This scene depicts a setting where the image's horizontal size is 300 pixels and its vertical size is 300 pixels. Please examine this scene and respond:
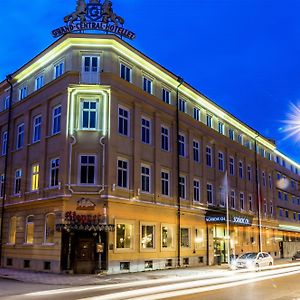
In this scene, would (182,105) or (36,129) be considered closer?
(36,129)

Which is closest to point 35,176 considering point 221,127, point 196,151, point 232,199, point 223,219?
point 196,151

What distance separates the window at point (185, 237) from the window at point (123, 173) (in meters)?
7.84

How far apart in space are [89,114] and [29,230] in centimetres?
961

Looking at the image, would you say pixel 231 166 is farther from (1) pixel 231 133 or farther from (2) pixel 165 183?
(2) pixel 165 183

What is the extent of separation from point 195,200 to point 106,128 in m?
12.8

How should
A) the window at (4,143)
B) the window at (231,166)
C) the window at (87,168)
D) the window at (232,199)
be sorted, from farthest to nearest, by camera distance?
the window at (231,166)
the window at (232,199)
the window at (4,143)
the window at (87,168)

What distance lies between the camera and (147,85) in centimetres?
3384

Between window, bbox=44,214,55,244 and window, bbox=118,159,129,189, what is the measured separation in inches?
198

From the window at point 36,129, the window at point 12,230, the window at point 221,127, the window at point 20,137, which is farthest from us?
the window at point 221,127

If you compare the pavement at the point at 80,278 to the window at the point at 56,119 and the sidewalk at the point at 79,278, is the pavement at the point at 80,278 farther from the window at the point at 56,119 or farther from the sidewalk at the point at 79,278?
the window at the point at 56,119

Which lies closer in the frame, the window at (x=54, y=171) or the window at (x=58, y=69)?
the window at (x=54, y=171)

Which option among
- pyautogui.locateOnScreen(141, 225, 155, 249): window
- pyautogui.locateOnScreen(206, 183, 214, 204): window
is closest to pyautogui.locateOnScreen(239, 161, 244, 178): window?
pyautogui.locateOnScreen(206, 183, 214, 204): window

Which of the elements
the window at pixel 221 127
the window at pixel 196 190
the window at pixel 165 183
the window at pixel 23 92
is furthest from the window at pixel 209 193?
the window at pixel 23 92

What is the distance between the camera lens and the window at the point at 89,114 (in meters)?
29.3
